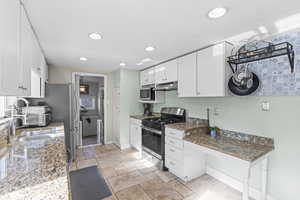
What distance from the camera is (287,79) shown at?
1.60 meters

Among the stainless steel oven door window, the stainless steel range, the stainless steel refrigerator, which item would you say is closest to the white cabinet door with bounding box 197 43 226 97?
the stainless steel range

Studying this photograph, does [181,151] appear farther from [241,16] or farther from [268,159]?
[241,16]

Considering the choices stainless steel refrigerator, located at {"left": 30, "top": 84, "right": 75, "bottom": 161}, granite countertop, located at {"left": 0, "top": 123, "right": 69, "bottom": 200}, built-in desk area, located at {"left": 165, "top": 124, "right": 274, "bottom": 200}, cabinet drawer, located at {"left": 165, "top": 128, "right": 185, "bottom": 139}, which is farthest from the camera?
stainless steel refrigerator, located at {"left": 30, "top": 84, "right": 75, "bottom": 161}

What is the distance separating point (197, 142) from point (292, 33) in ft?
5.81

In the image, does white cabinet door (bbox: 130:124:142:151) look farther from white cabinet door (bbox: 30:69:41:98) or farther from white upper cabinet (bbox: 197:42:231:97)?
white cabinet door (bbox: 30:69:41:98)

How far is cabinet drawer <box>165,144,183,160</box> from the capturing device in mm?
2227

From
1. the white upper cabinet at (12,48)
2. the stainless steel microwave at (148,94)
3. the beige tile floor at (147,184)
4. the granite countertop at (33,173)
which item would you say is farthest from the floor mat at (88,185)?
the stainless steel microwave at (148,94)

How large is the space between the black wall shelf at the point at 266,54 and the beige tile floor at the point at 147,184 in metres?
1.93

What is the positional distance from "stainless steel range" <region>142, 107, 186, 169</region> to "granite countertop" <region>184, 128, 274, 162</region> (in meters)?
0.63

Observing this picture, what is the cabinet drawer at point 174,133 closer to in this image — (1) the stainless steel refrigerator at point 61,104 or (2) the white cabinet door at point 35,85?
(1) the stainless steel refrigerator at point 61,104

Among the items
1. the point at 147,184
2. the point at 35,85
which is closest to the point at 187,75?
the point at 147,184

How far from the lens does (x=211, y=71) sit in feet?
6.72

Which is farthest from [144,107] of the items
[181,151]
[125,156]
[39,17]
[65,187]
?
[65,187]

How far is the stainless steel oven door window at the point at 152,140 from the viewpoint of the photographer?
2680mm
